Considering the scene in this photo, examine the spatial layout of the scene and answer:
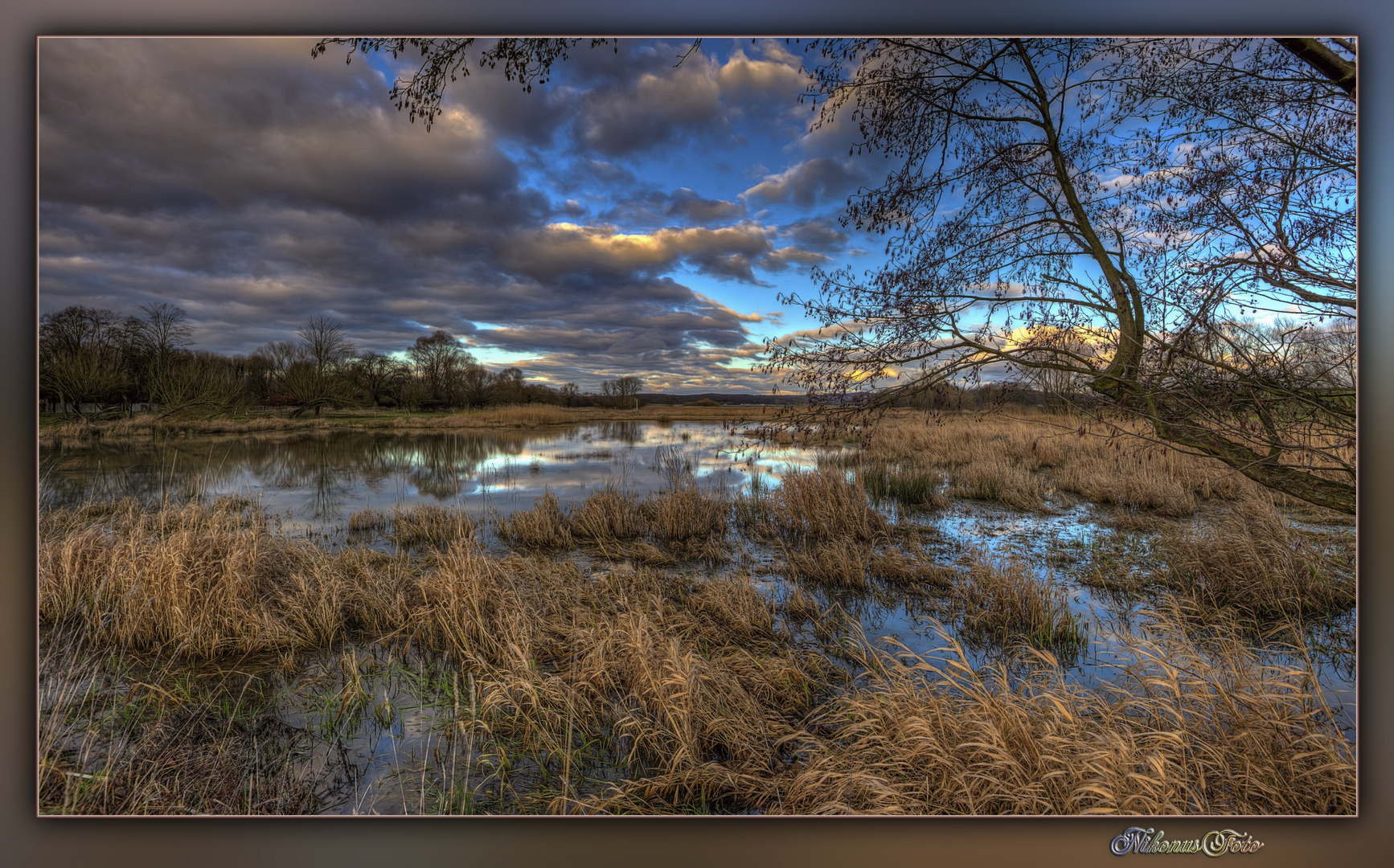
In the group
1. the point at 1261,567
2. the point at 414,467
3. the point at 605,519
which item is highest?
the point at 414,467

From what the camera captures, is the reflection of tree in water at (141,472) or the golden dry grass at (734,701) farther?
the reflection of tree in water at (141,472)

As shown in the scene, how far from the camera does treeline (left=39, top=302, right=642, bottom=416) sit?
302cm

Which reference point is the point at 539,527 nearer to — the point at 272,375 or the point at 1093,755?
the point at 272,375

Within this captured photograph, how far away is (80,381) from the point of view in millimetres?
2828

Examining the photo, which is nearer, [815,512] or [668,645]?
[668,645]

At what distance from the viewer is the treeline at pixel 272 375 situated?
302cm

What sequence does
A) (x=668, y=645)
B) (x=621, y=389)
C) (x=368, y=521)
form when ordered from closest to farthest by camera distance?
(x=668, y=645) → (x=621, y=389) → (x=368, y=521)

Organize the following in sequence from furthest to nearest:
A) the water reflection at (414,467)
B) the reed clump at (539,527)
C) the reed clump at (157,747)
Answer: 1. the reed clump at (539,527)
2. the water reflection at (414,467)
3. the reed clump at (157,747)

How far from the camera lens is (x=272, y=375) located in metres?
3.79

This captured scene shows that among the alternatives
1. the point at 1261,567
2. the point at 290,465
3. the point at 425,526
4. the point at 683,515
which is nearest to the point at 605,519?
the point at 683,515

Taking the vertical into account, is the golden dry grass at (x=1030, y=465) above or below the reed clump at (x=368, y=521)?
above

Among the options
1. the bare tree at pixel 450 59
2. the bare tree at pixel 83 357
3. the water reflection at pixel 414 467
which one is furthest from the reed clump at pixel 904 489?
the bare tree at pixel 83 357

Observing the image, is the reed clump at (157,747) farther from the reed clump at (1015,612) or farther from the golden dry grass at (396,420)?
the reed clump at (1015,612)

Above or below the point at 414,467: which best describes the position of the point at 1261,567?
below
